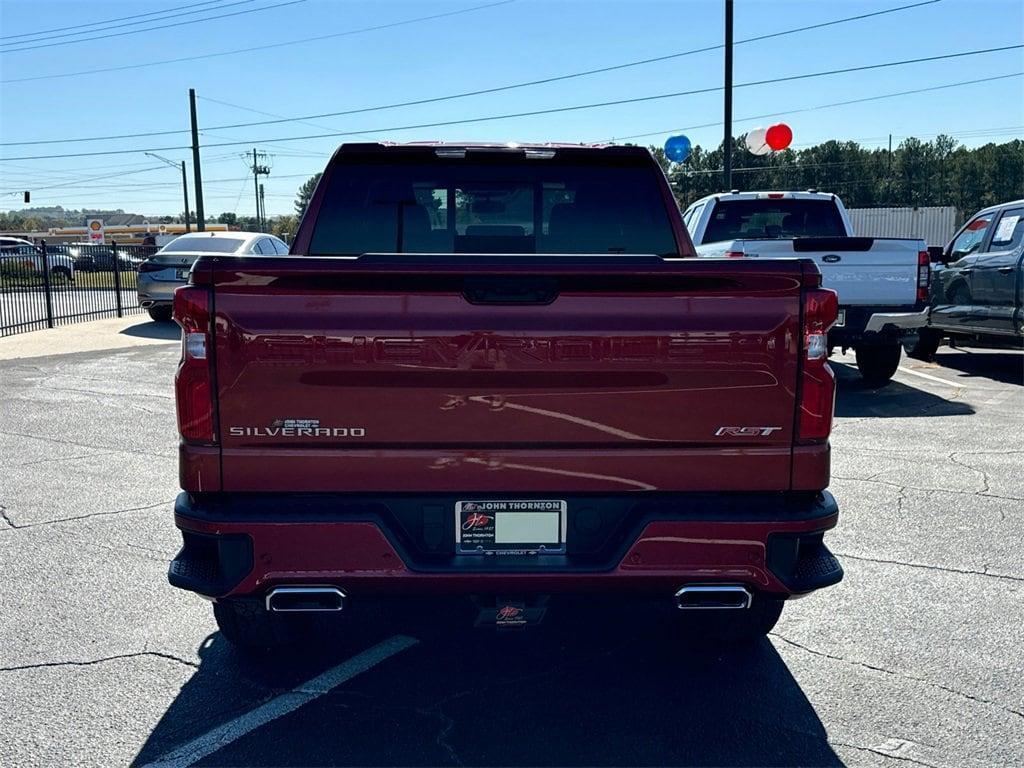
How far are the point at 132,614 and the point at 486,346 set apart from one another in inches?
98.5

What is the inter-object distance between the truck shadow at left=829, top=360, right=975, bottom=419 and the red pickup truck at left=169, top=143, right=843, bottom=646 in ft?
22.8

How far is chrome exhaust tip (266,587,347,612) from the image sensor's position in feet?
10.5

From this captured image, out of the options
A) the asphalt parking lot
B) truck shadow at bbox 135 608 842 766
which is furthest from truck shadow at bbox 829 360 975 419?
truck shadow at bbox 135 608 842 766

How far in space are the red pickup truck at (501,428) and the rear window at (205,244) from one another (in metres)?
15.7

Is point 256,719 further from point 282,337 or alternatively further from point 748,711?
point 748,711

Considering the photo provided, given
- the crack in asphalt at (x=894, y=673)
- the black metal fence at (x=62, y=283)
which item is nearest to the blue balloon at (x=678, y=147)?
the black metal fence at (x=62, y=283)

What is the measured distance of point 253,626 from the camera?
3.83 meters

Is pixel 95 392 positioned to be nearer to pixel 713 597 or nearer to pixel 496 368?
pixel 496 368

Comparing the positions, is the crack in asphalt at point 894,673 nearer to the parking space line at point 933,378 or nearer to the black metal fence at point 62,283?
the parking space line at point 933,378

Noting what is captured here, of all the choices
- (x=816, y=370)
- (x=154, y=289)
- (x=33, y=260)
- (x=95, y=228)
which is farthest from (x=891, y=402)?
(x=95, y=228)

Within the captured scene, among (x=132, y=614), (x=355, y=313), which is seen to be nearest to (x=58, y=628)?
(x=132, y=614)

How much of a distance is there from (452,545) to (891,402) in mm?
8534

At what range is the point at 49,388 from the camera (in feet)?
38.3

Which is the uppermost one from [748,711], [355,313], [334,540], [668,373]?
[355,313]
